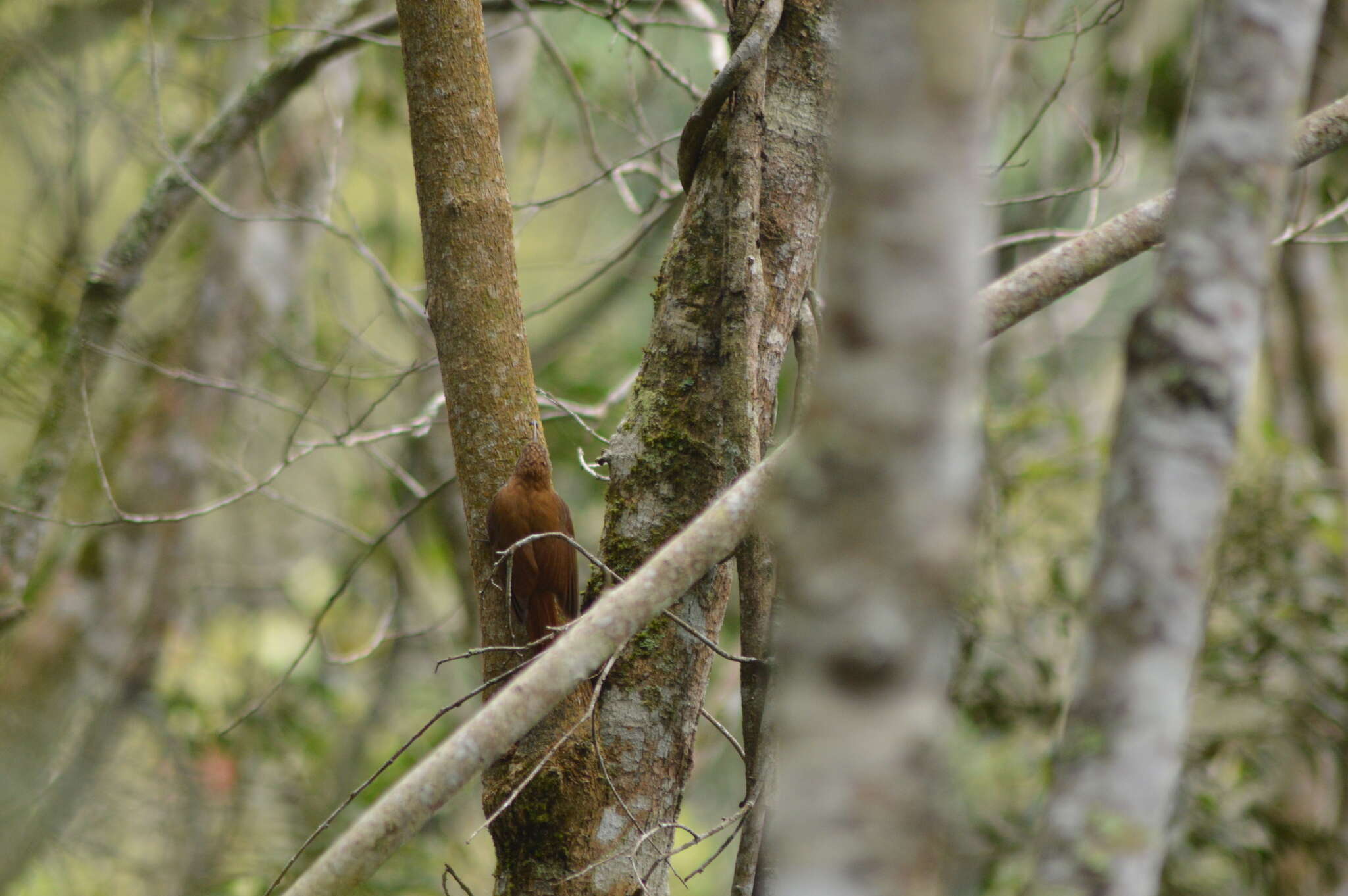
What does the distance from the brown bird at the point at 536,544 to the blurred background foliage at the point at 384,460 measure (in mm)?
502

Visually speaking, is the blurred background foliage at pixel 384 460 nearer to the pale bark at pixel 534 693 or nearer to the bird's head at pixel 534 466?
the bird's head at pixel 534 466

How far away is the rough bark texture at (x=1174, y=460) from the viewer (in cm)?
96

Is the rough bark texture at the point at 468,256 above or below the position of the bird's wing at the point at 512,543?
above

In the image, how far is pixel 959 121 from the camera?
0.89m

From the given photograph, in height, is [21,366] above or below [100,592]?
above

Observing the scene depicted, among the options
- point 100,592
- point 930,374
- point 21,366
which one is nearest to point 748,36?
point 930,374

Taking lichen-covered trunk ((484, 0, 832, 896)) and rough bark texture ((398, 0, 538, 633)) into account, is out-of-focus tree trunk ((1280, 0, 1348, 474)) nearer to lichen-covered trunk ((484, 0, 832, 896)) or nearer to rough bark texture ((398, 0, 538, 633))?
lichen-covered trunk ((484, 0, 832, 896))

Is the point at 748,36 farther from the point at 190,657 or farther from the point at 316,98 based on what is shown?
the point at 190,657

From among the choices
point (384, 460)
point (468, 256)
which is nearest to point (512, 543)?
point (468, 256)

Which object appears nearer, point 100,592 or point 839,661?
point 839,661

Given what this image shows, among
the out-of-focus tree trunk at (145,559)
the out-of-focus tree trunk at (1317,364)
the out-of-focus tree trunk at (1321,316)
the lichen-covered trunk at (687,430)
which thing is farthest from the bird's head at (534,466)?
the out-of-focus tree trunk at (1321,316)

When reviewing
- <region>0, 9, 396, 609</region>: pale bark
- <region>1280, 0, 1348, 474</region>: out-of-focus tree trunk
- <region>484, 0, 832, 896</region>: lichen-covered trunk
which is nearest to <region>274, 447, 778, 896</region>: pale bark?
<region>484, 0, 832, 896</region>: lichen-covered trunk

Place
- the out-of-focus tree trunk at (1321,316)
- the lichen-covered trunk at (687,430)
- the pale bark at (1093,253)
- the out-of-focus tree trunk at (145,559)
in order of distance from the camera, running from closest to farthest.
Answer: the lichen-covered trunk at (687,430), the pale bark at (1093,253), the out-of-focus tree trunk at (145,559), the out-of-focus tree trunk at (1321,316)

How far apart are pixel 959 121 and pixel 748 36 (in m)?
1.13
